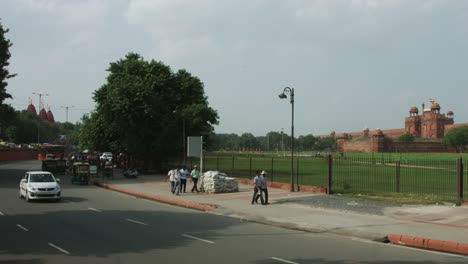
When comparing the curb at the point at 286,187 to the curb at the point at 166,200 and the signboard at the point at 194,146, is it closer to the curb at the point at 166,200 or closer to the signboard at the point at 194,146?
the signboard at the point at 194,146

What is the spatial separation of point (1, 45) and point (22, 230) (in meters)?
33.0

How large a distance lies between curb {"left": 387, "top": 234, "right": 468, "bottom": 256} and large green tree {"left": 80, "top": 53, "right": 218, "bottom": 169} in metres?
31.6

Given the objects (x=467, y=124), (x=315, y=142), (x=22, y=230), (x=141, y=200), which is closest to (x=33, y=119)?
(x=315, y=142)

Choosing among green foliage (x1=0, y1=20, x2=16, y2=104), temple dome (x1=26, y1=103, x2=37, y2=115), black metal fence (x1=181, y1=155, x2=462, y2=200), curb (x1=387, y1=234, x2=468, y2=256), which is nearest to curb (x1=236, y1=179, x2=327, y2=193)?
black metal fence (x1=181, y1=155, x2=462, y2=200)

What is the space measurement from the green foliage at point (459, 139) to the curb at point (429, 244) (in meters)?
122

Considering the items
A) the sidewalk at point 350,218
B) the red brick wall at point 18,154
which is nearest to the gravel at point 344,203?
the sidewalk at point 350,218

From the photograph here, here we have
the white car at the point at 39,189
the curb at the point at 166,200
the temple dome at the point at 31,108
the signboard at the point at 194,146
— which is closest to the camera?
the curb at the point at 166,200

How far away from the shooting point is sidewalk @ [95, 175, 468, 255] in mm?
14430

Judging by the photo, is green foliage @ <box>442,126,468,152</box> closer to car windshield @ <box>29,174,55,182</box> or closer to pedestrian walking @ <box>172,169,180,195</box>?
pedestrian walking @ <box>172,169,180,195</box>

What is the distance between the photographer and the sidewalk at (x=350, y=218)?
1443cm

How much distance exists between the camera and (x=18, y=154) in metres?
103

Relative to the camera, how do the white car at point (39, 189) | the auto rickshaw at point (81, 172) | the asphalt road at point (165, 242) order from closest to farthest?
the asphalt road at point (165, 242) < the white car at point (39, 189) < the auto rickshaw at point (81, 172)

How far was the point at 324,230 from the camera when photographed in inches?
647

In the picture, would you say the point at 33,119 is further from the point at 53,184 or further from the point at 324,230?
the point at 324,230
